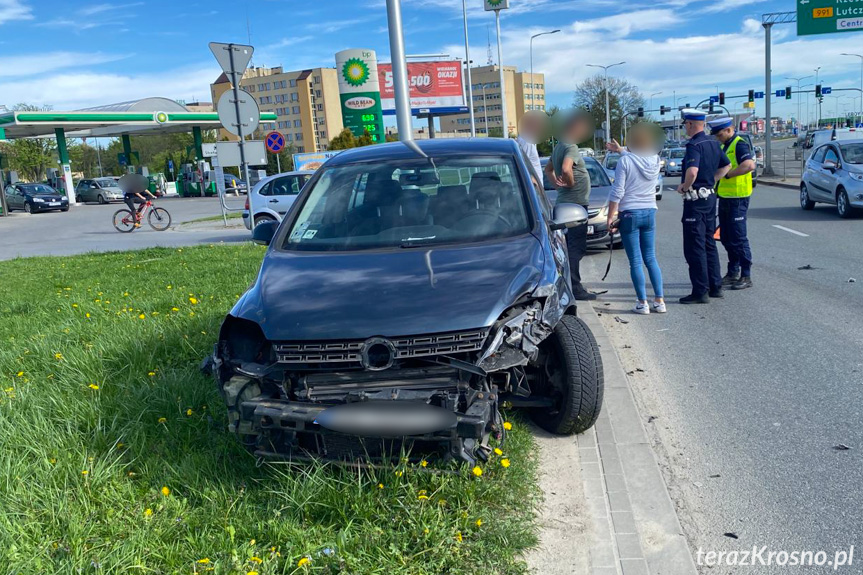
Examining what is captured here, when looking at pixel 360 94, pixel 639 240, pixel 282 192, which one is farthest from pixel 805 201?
pixel 360 94

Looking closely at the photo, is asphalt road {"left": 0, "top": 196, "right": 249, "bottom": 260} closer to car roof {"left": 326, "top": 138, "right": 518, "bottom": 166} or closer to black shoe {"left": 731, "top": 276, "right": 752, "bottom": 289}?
black shoe {"left": 731, "top": 276, "right": 752, "bottom": 289}

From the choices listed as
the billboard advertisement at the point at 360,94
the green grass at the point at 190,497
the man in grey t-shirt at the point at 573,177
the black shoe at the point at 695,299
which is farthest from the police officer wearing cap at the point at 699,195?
the billboard advertisement at the point at 360,94

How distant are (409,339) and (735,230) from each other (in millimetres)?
6326

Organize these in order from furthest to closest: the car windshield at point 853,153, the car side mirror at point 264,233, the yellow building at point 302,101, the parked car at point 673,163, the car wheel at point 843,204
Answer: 1. the yellow building at point 302,101
2. the parked car at point 673,163
3. the car windshield at point 853,153
4. the car wheel at point 843,204
5. the car side mirror at point 264,233

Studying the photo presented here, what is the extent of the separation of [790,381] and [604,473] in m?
2.24

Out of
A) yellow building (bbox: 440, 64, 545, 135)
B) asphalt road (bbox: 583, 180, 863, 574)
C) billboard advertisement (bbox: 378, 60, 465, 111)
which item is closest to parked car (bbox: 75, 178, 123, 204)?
billboard advertisement (bbox: 378, 60, 465, 111)

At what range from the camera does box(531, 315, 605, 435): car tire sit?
4129 millimetres

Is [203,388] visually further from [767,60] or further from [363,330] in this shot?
[767,60]

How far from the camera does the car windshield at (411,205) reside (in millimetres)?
4621

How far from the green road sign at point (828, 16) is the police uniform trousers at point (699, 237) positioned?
83.1 feet

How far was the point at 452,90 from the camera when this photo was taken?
54.2 metres

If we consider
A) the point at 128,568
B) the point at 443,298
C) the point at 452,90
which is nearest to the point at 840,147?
the point at 443,298

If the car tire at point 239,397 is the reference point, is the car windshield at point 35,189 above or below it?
above

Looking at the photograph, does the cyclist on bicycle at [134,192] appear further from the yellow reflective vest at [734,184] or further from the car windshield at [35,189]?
the car windshield at [35,189]
